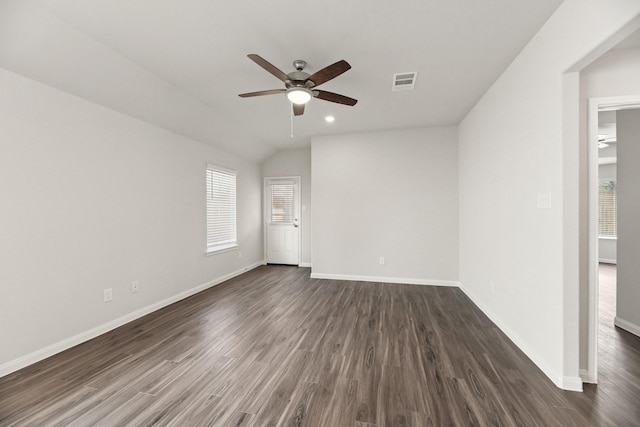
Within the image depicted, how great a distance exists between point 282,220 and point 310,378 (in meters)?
4.74

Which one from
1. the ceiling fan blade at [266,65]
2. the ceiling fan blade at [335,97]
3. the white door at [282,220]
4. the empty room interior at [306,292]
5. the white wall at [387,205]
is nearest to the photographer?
the empty room interior at [306,292]

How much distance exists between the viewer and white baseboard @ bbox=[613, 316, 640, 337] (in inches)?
108

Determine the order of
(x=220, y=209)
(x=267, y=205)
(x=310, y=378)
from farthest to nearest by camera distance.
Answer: (x=267, y=205) < (x=220, y=209) < (x=310, y=378)

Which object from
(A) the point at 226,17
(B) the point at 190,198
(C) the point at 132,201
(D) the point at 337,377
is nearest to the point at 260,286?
(B) the point at 190,198

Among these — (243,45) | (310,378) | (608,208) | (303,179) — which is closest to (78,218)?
(243,45)

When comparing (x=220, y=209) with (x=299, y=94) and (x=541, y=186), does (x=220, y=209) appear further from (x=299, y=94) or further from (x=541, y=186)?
(x=541, y=186)

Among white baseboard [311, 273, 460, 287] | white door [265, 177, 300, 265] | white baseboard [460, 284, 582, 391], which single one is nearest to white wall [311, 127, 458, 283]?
white baseboard [311, 273, 460, 287]

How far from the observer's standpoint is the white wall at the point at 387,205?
186 inches

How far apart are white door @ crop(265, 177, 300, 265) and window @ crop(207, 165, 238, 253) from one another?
1.22 m

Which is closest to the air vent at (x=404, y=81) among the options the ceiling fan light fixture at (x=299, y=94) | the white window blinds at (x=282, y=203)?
the ceiling fan light fixture at (x=299, y=94)

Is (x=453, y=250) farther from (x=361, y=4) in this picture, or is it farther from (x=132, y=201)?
(x=132, y=201)

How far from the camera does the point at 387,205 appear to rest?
4965 millimetres

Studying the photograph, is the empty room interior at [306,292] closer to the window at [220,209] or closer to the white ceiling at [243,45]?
the white ceiling at [243,45]

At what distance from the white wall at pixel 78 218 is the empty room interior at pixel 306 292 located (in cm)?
2
